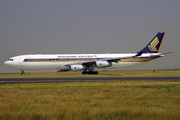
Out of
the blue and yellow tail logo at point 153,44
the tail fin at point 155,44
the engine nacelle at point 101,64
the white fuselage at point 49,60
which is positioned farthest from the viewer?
the blue and yellow tail logo at point 153,44

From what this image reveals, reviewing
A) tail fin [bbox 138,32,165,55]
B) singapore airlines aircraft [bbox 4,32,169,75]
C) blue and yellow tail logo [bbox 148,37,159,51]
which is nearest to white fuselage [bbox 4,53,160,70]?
singapore airlines aircraft [bbox 4,32,169,75]

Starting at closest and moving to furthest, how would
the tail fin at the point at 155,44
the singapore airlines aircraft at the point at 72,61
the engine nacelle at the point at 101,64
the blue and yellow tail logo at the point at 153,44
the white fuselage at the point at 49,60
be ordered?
the engine nacelle at the point at 101,64 → the singapore airlines aircraft at the point at 72,61 → the white fuselage at the point at 49,60 → the tail fin at the point at 155,44 → the blue and yellow tail logo at the point at 153,44

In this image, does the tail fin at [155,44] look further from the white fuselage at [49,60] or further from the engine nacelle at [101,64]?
the engine nacelle at [101,64]

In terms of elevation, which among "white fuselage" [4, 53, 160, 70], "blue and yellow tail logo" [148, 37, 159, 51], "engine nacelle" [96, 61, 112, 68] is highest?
"blue and yellow tail logo" [148, 37, 159, 51]

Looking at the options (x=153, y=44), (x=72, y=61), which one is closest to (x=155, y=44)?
(x=153, y=44)

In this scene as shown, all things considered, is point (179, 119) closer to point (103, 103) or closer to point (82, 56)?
point (103, 103)

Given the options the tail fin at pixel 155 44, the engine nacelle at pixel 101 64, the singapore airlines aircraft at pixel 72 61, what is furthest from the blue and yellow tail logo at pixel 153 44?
the engine nacelle at pixel 101 64

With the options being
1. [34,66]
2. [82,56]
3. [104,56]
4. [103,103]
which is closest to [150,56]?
[104,56]

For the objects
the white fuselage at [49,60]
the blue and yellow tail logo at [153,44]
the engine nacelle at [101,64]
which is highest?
the blue and yellow tail logo at [153,44]

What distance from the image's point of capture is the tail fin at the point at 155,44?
48.6 metres

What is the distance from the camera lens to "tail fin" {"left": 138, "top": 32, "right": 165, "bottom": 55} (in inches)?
1912

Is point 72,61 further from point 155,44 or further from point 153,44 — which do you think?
point 155,44

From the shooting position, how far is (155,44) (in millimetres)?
49031

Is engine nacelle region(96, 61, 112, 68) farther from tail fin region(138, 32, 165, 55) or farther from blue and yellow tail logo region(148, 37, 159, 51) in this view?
blue and yellow tail logo region(148, 37, 159, 51)
